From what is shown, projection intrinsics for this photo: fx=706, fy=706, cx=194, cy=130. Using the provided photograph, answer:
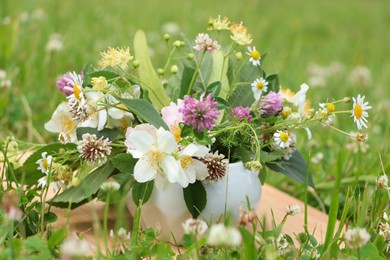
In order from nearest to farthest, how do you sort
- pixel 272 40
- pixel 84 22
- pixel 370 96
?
pixel 370 96
pixel 84 22
pixel 272 40

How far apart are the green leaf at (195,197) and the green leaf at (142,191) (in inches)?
2.0

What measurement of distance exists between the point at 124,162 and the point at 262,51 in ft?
6.27

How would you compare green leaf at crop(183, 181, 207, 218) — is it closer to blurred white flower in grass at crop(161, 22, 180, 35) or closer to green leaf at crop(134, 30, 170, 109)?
green leaf at crop(134, 30, 170, 109)

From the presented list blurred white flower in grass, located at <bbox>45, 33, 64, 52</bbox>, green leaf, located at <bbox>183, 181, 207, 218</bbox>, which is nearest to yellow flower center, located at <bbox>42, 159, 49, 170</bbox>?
green leaf, located at <bbox>183, 181, 207, 218</bbox>

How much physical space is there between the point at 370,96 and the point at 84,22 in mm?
1143

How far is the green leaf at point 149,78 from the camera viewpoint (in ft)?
3.64

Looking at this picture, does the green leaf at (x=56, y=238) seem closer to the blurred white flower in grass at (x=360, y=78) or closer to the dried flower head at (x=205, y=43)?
the dried flower head at (x=205, y=43)

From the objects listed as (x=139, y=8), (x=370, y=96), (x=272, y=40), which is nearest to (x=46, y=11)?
(x=139, y=8)

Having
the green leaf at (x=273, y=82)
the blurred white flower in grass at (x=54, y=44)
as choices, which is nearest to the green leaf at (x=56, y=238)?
the green leaf at (x=273, y=82)

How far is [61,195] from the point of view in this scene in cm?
106

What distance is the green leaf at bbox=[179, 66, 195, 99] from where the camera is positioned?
44.3 inches

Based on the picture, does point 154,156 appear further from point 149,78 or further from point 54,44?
point 54,44

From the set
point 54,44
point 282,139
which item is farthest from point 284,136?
point 54,44

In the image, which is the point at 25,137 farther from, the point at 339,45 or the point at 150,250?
the point at 339,45
